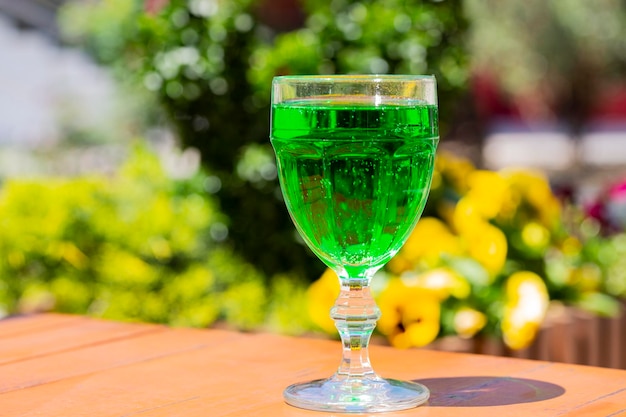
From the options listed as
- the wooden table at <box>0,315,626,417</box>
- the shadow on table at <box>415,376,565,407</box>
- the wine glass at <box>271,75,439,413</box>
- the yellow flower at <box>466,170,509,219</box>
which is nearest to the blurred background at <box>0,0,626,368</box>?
the yellow flower at <box>466,170,509,219</box>

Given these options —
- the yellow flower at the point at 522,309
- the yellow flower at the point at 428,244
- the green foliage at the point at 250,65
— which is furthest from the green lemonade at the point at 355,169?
the green foliage at the point at 250,65

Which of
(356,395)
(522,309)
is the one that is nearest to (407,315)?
(522,309)

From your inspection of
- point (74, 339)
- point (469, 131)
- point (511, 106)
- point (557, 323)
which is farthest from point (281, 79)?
point (511, 106)

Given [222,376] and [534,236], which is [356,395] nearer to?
[222,376]

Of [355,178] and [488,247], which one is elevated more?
[355,178]

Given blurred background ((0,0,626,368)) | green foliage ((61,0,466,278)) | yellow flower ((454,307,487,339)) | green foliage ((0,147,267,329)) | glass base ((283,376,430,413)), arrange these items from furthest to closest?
green foliage ((61,0,466,278)), green foliage ((0,147,267,329)), blurred background ((0,0,626,368)), yellow flower ((454,307,487,339)), glass base ((283,376,430,413))

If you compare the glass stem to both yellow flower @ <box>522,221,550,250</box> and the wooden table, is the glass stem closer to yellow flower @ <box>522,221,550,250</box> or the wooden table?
the wooden table
